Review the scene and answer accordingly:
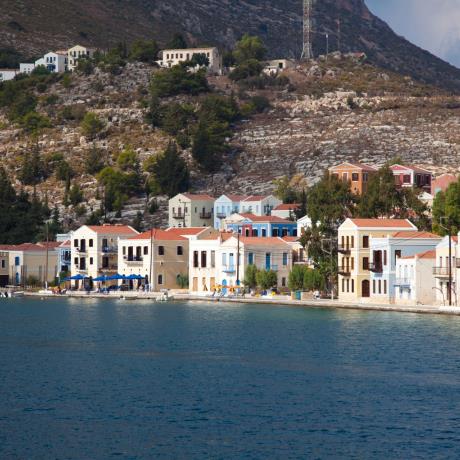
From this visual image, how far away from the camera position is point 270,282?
13175 centimetres

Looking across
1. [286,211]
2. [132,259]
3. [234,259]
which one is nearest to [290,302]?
[234,259]

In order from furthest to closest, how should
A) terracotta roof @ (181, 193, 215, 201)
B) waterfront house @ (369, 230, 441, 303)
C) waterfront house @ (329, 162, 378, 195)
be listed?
1. terracotta roof @ (181, 193, 215, 201)
2. waterfront house @ (329, 162, 378, 195)
3. waterfront house @ (369, 230, 441, 303)

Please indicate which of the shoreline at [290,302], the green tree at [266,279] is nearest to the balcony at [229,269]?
the green tree at [266,279]

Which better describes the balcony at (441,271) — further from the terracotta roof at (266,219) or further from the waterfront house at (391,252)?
the terracotta roof at (266,219)

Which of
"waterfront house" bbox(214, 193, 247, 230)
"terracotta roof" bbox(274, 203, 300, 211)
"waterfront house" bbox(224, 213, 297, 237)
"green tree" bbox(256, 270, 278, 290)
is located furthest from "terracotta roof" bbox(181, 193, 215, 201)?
"green tree" bbox(256, 270, 278, 290)

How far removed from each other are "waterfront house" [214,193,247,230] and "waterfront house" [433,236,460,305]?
56.8 m

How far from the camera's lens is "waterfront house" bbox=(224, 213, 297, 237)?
494 ft

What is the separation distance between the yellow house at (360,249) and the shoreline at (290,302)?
2211mm

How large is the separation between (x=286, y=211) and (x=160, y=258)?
19.8 m

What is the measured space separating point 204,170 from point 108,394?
125 metres

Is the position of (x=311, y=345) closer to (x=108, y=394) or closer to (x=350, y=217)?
(x=108, y=394)

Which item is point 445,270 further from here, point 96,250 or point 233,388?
point 96,250

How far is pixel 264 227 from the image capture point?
495 feet

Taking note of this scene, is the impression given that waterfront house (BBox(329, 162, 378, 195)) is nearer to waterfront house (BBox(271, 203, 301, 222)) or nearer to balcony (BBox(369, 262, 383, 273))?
waterfront house (BBox(271, 203, 301, 222))
